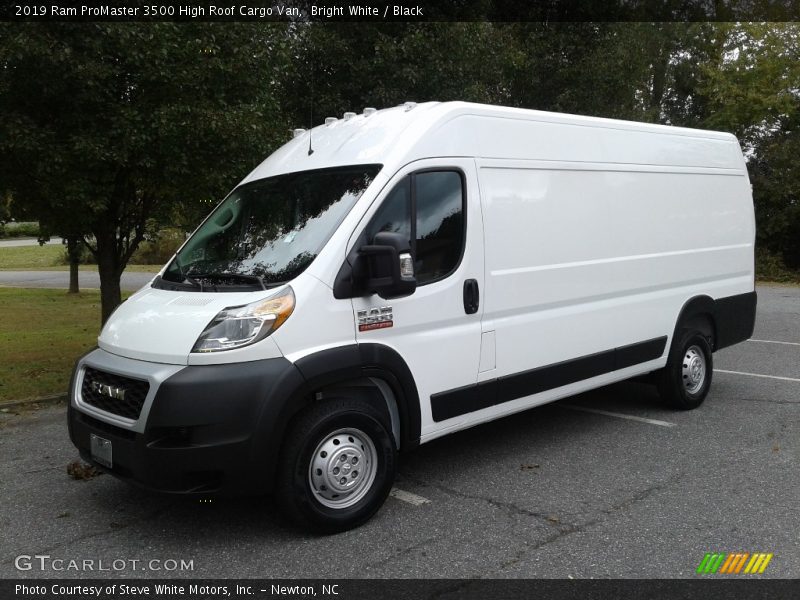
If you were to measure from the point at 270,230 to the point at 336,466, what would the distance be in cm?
150

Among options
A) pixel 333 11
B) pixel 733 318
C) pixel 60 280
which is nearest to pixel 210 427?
pixel 733 318

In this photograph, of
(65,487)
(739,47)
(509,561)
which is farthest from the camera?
(739,47)

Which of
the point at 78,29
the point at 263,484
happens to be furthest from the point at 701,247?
the point at 78,29

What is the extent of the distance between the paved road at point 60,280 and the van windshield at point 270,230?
59.1 feet

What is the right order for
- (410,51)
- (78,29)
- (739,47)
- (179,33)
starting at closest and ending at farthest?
(78,29) → (179,33) → (410,51) → (739,47)

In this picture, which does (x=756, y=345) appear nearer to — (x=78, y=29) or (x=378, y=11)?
(x=378, y=11)

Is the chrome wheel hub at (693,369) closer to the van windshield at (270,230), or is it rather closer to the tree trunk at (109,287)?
the van windshield at (270,230)

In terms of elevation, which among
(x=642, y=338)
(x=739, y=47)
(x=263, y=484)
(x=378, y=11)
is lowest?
(x=263, y=484)

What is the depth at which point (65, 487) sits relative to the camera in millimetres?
5004

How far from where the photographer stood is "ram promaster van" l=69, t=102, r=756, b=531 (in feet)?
12.6

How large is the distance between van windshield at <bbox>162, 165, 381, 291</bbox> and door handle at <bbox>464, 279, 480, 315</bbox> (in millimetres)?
932

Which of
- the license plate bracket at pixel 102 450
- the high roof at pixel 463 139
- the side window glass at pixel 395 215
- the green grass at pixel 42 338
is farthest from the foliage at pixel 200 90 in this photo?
the license plate bracket at pixel 102 450

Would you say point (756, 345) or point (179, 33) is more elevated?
point (179, 33)

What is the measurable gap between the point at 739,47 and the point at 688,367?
23.9 meters
